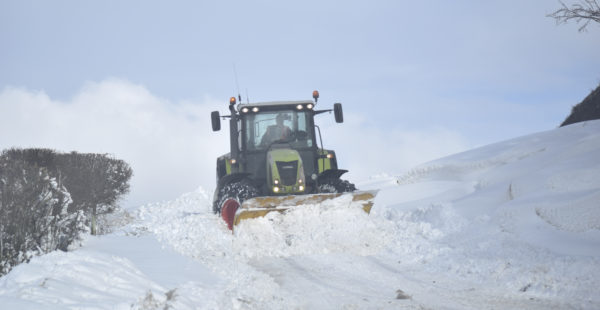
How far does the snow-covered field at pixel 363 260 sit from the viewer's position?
14.4 ft

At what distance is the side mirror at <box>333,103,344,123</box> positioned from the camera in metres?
9.48

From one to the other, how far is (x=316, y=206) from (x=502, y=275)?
10.2 ft

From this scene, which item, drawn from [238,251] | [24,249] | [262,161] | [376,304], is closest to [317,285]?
[376,304]

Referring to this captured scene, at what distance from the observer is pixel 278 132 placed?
959 cm

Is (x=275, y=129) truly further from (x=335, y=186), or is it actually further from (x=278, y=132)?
(x=335, y=186)

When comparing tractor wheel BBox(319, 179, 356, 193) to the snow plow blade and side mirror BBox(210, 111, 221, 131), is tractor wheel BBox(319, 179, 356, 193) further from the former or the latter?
side mirror BBox(210, 111, 221, 131)

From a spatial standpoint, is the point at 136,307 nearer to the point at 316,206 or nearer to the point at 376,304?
the point at 376,304

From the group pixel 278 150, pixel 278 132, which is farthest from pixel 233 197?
pixel 278 132

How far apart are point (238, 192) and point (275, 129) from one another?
6.12 ft

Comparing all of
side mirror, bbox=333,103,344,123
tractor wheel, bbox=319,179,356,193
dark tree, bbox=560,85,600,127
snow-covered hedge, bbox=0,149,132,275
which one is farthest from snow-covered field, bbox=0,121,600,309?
dark tree, bbox=560,85,600,127

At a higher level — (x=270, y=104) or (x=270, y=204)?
(x=270, y=104)

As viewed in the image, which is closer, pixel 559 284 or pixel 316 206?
pixel 559 284

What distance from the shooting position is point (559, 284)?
4.72 metres

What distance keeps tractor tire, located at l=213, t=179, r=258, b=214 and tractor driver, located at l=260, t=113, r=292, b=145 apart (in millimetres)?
1271
